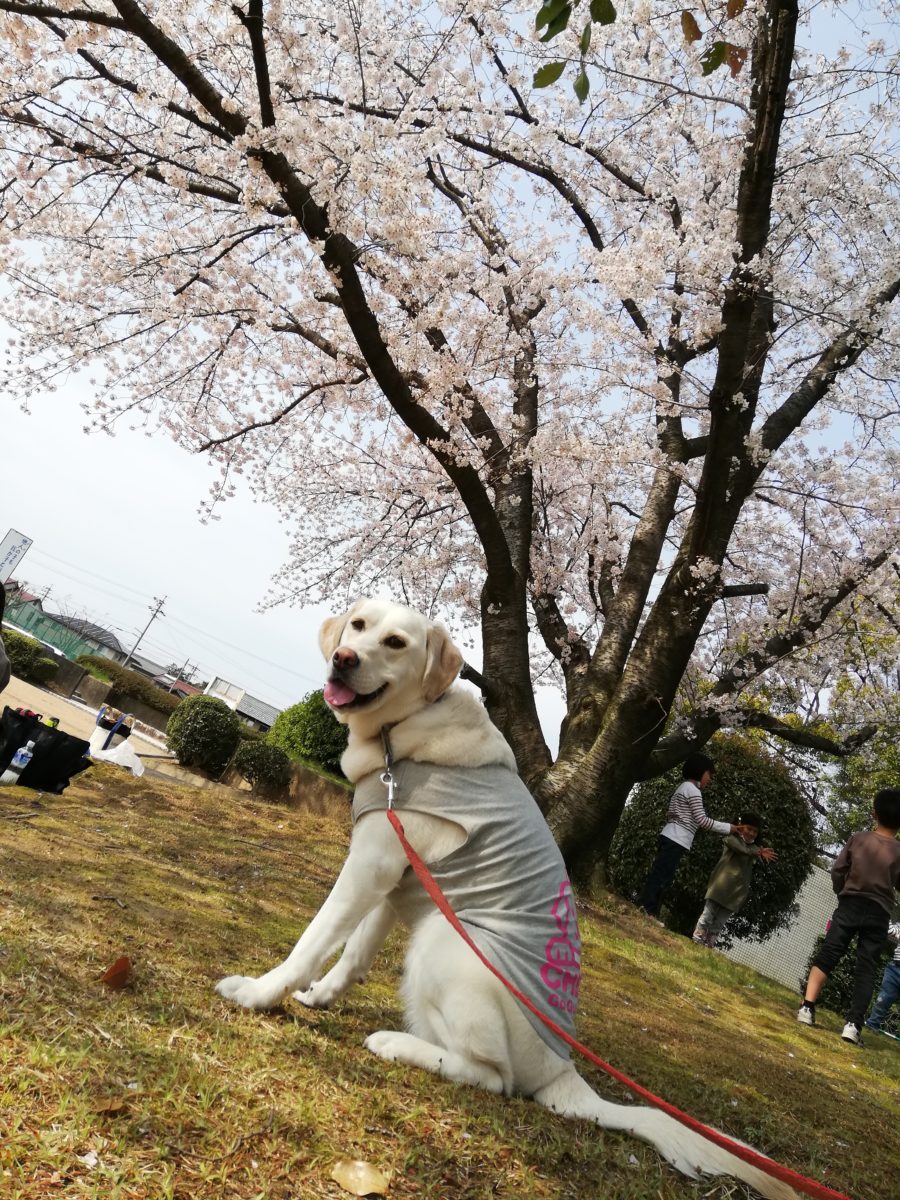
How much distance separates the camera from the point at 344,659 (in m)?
2.94

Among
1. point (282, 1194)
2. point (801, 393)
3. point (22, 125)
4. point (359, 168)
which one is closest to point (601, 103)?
point (801, 393)

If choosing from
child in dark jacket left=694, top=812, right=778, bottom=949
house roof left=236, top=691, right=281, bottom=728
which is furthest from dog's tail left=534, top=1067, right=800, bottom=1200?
house roof left=236, top=691, right=281, bottom=728

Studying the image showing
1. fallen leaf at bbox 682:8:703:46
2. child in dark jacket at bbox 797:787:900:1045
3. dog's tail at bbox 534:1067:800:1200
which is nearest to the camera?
dog's tail at bbox 534:1067:800:1200

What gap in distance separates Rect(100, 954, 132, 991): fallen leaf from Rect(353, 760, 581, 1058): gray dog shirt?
0.87m

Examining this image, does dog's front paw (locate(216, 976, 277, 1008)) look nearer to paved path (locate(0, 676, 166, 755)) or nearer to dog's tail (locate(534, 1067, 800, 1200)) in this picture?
dog's tail (locate(534, 1067, 800, 1200))

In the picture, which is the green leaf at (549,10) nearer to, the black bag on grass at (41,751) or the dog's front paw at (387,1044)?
the dog's front paw at (387,1044)

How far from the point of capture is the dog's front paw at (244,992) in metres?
2.62

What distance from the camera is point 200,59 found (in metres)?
7.22

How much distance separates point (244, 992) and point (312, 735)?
10.3 m

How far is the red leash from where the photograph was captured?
6.39 ft

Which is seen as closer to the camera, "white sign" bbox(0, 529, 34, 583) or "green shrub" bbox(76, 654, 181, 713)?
"green shrub" bbox(76, 654, 181, 713)

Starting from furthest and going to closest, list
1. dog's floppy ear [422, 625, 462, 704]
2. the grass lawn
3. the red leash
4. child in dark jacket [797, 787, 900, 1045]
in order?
child in dark jacket [797, 787, 900, 1045], dog's floppy ear [422, 625, 462, 704], the red leash, the grass lawn

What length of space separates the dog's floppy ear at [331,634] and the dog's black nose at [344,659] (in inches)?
10.2

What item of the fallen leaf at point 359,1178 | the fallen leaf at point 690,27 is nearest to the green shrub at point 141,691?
the fallen leaf at point 359,1178
